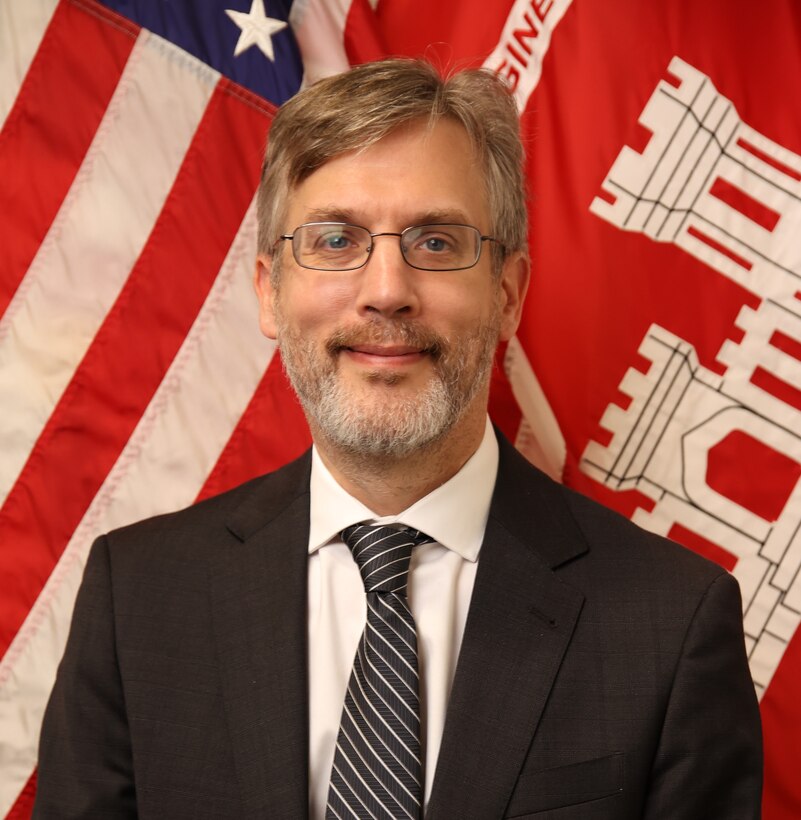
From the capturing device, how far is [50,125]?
2.19 meters

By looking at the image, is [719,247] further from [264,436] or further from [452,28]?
[264,436]

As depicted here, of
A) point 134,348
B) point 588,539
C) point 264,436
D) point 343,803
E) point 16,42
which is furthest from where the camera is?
point 264,436

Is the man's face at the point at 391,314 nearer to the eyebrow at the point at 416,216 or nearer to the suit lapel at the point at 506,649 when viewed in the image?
the eyebrow at the point at 416,216

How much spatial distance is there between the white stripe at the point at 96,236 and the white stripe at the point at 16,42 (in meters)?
0.19

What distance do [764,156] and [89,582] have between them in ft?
5.41

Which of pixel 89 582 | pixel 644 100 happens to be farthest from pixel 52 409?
pixel 644 100

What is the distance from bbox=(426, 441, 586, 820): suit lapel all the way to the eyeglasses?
421 millimetres

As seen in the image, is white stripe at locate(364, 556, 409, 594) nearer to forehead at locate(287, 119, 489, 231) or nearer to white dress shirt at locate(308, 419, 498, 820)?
white dress shirt at locate(308, 419, 498, 820)

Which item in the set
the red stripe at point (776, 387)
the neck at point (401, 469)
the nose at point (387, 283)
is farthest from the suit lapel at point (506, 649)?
the red stripe at point (776, 387)

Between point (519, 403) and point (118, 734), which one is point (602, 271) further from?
point (118, 734)

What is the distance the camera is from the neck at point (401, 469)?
1.73 meters

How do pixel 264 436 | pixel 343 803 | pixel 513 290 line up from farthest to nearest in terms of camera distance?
pixel 264 436, pixel 513 290, pixel 343 803

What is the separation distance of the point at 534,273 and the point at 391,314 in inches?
29.6

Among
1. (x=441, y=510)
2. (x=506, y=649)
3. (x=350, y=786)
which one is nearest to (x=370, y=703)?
(x=350, y=786)
